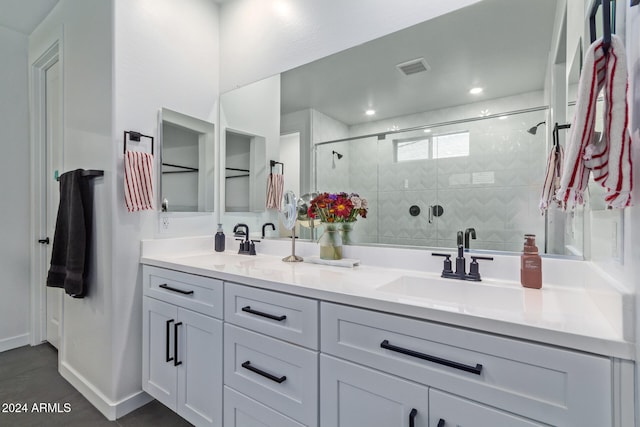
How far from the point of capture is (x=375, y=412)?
934 millimetres

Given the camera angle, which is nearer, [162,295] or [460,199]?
[460,199]

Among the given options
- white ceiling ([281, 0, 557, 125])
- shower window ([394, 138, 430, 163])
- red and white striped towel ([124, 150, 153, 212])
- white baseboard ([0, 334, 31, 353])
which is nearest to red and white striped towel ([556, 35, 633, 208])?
white ceiling ([281, 0, 557, 125])

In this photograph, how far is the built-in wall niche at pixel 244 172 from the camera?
2180 mm

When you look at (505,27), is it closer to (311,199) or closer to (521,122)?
(521,122)

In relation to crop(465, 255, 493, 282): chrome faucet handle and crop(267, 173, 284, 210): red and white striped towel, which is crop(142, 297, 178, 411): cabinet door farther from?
crop(465, 255, 493, 282): chrome faucet handle

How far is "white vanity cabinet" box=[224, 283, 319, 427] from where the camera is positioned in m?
1.08

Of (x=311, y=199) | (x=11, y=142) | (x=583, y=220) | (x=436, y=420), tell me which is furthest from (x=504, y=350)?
(x=11, y=142)

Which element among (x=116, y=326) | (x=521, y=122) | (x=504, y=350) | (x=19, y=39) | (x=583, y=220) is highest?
(x=19, y=39)

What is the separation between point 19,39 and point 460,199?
380 cm

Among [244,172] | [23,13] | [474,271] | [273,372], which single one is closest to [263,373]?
[273,372]

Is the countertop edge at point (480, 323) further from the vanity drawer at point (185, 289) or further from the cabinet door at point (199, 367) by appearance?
the cabinet door at point (199, 367)

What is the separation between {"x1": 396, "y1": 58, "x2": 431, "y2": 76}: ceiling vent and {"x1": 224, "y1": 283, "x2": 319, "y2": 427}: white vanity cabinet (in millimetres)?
1228

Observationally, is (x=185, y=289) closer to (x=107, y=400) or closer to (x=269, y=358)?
(x=269, y=358)

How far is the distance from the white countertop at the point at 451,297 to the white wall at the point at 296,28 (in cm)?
123
